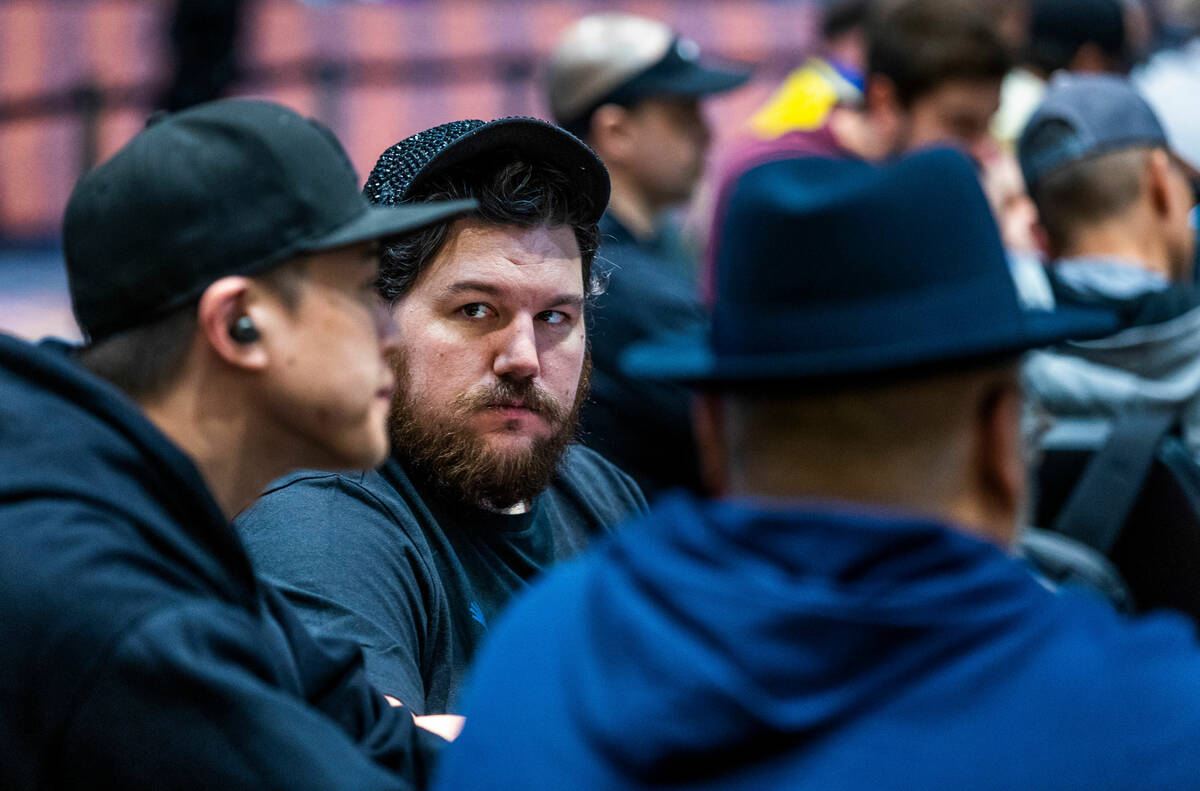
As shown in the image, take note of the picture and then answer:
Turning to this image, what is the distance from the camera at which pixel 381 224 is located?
1.71 metres

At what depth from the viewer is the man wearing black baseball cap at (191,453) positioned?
142 cm

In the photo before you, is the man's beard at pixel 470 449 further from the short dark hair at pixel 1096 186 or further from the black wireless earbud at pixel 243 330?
the short dark hair at pixel 1096 186

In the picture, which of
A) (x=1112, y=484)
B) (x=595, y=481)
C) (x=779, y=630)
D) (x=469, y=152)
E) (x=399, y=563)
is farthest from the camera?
(x=1112, y=484)

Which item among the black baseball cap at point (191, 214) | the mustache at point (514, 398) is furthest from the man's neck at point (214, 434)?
the mustache at point (514, 398)

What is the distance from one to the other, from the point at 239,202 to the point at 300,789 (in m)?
0.65

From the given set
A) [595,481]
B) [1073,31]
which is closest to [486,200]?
[595,481]

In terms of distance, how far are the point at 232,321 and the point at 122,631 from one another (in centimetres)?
41

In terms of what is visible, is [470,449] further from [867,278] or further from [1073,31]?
[1073,31]

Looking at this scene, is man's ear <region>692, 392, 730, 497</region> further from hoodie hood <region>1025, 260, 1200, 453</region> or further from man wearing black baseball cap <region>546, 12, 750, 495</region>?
man wearing black baseball cap <region>546, 12, 750, 495</region>

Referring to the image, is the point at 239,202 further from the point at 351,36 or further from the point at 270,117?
the point at 351,36

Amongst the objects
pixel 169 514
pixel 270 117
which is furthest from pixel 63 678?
pixel 270 117

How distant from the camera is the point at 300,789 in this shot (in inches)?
57.0

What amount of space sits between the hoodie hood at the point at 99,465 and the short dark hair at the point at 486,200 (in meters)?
0.78

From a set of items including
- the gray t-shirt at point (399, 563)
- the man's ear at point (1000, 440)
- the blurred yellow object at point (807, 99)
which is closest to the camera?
the man's ear at point (1000, 440)
